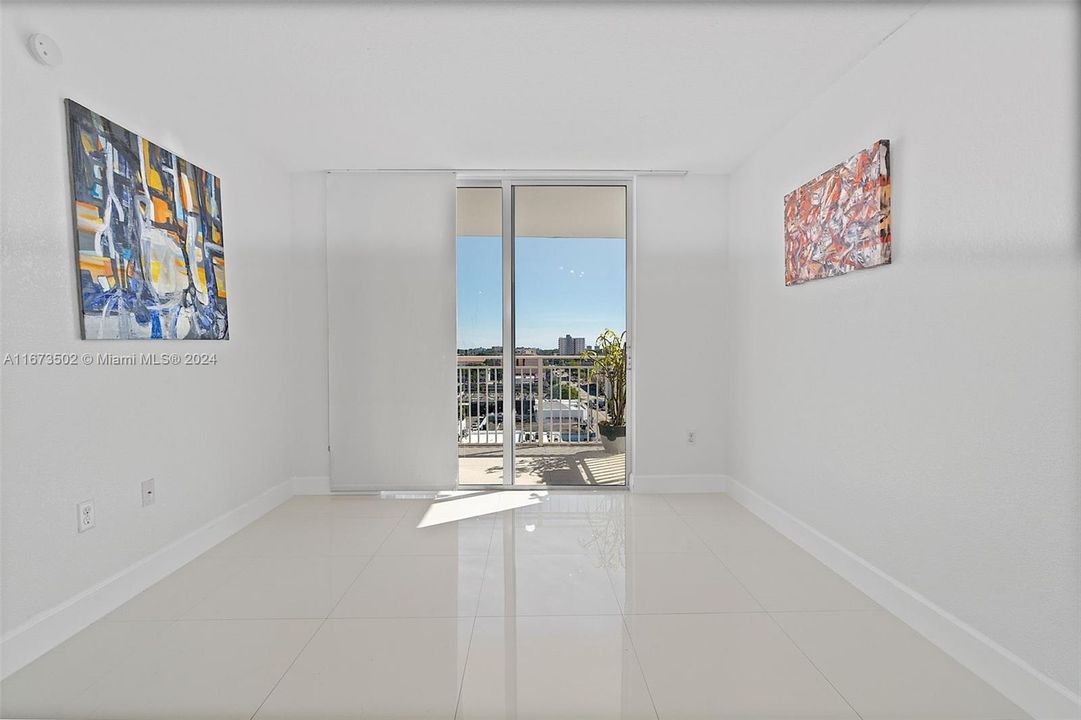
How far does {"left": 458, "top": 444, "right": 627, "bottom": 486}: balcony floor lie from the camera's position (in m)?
4.42

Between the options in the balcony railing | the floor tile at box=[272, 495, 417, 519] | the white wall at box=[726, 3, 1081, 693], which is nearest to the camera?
the white wall at box=[726, 3, 1081, 693]

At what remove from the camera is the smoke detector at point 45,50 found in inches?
77.4

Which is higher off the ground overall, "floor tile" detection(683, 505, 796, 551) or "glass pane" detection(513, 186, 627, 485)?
"glass pane" detection(513, 186, 627, 485)

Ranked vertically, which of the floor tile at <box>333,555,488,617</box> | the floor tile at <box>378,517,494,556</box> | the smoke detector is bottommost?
the floor tile at <box>333,555,488,617</box>

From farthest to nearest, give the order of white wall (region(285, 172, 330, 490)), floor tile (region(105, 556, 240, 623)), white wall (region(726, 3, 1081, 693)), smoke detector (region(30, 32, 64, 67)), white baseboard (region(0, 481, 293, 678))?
white wall (region(285, 172, 330, 490))
floor tile (region(105, 556, 240, 623))
smoke detector (region(30, 32, 64, 67))
white baseboard (region(0, 481, 293, 678))
white wall (region(726, 3, 1081, 693))

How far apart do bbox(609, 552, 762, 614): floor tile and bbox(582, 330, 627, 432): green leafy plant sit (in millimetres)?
1863

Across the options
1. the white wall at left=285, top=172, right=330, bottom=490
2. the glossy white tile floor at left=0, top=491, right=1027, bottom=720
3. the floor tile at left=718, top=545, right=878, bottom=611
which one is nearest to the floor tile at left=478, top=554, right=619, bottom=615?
the glossy white tile floor at left=0, top=491, right=1027, bottom=720

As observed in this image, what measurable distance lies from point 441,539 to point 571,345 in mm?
1872

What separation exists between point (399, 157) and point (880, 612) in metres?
3.65

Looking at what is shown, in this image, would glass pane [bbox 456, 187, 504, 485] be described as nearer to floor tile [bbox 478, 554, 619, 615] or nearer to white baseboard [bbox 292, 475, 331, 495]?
white baseboard [bbox 292, 475, 331, 495]

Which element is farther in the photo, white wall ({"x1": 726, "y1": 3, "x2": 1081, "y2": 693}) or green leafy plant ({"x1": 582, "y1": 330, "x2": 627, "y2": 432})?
green leafy plant ({"x1": 582, "y1": 330, "x2": 627, "y2": 432})

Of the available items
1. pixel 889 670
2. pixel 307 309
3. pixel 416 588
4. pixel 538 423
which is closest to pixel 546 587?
pixel 416 588

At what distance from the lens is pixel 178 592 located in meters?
2.44

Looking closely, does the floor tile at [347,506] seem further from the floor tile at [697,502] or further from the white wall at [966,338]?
the white wall at [966,338]
